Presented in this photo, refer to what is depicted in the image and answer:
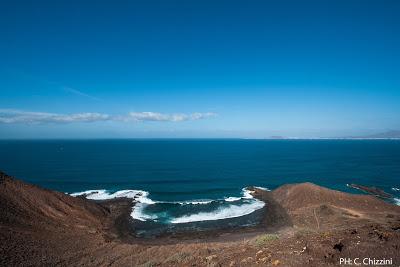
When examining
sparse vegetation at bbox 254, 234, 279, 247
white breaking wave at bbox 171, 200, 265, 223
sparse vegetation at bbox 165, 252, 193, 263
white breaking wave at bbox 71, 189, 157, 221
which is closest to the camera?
sparse vegetation at bbox 165, 252, 193, 263

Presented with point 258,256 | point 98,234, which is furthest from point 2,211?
point 258,256

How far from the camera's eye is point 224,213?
54.2 m

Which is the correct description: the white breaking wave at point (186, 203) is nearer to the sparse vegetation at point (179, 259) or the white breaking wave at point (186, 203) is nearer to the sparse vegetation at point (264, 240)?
the sparse vegetation at point (264, 240)

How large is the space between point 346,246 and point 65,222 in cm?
3648

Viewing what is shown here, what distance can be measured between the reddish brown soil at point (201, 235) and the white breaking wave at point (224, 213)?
3369mm

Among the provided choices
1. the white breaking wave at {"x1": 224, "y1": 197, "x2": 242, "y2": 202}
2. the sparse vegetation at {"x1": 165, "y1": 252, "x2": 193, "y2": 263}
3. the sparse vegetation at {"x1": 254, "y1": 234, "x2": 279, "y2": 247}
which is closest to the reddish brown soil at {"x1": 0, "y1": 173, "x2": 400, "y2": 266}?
the sparse vegetation at {"x1": 165, "y1": 252, "x2": 193, "y2": 263}

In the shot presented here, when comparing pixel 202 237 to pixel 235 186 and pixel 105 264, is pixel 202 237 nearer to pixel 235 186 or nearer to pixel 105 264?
pixel 105 264

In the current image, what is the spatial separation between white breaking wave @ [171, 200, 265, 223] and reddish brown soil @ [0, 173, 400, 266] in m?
3.37

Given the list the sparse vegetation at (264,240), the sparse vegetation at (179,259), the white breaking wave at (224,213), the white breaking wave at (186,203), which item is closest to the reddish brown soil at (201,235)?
the sparse vegetation at (179,259)

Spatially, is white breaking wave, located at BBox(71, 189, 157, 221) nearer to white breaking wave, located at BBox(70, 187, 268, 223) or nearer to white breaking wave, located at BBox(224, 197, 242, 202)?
white breaking wave, located at BBox(70, 187, 268, 223)

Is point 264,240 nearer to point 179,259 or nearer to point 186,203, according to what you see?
point 179,259

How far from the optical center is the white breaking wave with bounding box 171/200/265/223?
51019 millimetres

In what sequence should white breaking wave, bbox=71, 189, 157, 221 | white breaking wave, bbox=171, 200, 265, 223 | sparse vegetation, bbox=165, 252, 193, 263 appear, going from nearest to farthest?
1. sparse vegetation, bbox=165, 252, 193, 263
2. white breaking wave, bbox=171, 200, 265, 223
3. white breaking wave, bbox=71, 189, 157, 221

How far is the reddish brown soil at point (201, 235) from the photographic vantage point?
20594 mm
